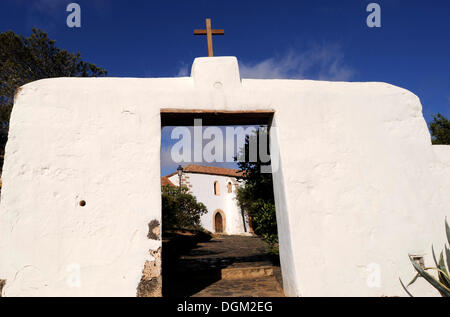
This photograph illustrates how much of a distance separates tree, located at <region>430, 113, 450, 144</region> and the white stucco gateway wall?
1297 centimetres

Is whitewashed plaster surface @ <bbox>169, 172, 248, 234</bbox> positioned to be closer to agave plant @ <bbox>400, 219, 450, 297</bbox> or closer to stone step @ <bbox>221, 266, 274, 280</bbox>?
stone step @ <bbox>221, 266, 274, 280</bbox>

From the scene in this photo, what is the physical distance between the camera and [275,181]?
13.2 feet

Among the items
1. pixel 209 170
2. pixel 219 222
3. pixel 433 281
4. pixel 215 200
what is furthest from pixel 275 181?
pixel 209 170

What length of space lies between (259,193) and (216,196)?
1777 cm

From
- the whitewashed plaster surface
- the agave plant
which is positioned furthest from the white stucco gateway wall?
the whitewashed plaster surface

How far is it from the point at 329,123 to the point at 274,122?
2.62 ft

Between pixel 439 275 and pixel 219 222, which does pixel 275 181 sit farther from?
pixel 219 222

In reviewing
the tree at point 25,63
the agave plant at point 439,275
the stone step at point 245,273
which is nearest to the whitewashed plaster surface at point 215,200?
the tree at point 25,63

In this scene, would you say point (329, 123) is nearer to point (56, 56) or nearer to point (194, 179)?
point (56, 56)

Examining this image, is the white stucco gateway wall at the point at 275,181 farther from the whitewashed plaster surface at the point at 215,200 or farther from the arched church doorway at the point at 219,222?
the arched church doorway at the point at 219,222

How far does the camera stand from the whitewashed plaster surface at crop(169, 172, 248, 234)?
23016mm

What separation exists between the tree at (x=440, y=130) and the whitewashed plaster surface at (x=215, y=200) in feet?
46.0
